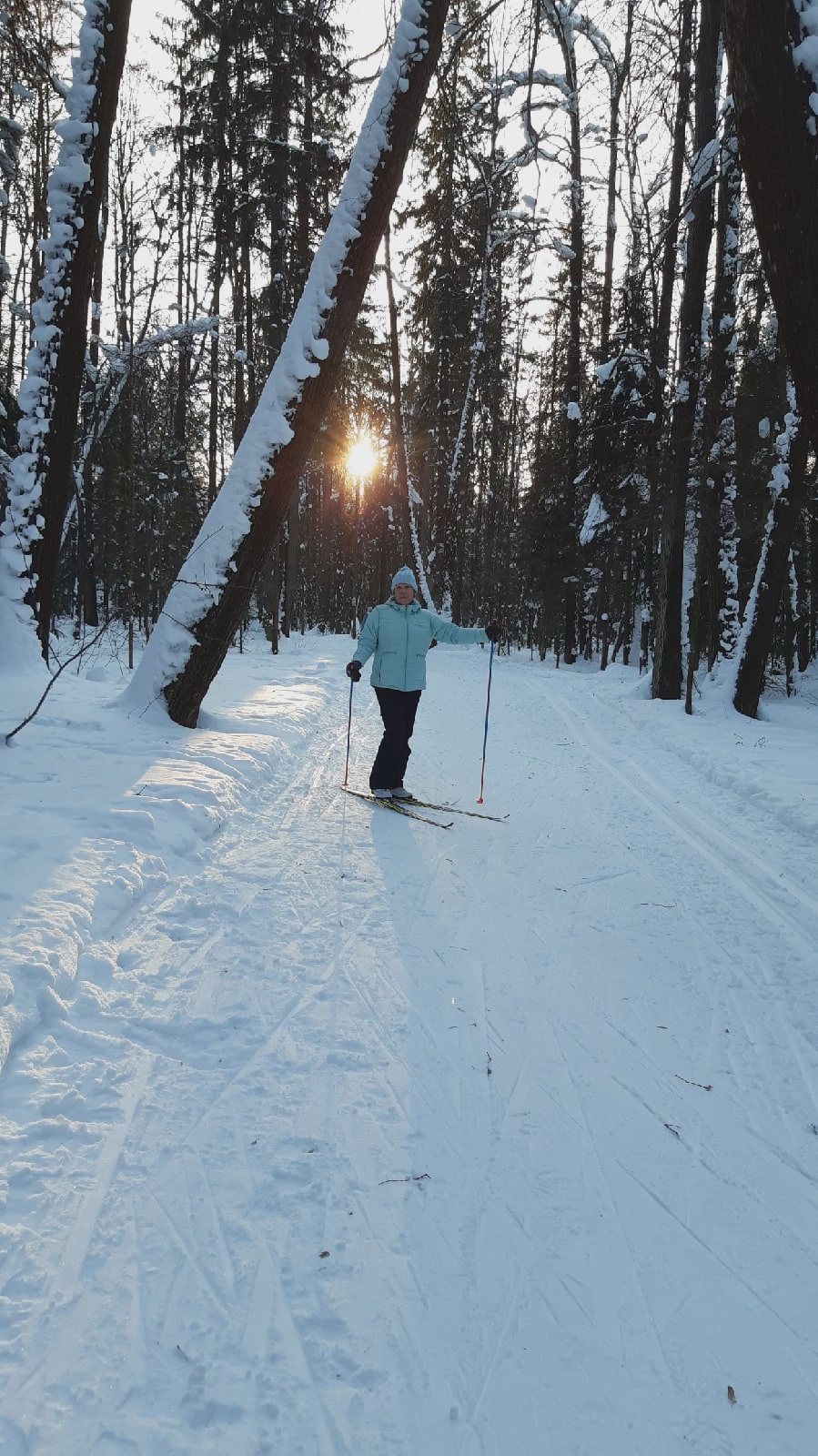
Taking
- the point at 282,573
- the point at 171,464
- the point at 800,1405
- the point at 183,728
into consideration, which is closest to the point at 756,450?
the point at 282,573

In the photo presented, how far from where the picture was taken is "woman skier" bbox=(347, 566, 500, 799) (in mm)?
6992

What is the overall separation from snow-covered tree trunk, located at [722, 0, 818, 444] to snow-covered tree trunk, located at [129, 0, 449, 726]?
12.8 ft

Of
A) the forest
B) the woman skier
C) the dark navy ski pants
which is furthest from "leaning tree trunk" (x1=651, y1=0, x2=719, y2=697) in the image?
the dark navy ski pants

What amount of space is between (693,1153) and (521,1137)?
0.58 meters

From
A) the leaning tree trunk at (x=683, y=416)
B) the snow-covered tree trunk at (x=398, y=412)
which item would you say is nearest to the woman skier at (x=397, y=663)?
the leaning tree trunk at (x=683, y=416)

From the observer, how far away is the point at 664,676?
46.9ft

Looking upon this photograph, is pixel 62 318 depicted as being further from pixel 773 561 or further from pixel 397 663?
pixel 773 561

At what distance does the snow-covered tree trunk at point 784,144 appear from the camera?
385 centimetres

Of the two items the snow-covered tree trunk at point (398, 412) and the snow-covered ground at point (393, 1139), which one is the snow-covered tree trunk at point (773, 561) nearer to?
the snow-covered ground at point (393, 1139)

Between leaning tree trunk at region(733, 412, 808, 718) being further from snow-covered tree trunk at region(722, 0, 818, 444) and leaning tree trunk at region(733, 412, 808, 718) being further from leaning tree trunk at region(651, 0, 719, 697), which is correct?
snow-covered tree trunk at region(722, 0, 818, 444)

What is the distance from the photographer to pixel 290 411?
7512 mm

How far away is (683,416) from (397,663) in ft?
32.0

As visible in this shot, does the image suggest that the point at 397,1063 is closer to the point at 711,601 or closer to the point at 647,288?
the point at 711,601

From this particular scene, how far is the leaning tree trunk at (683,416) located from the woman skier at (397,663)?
813 cm
